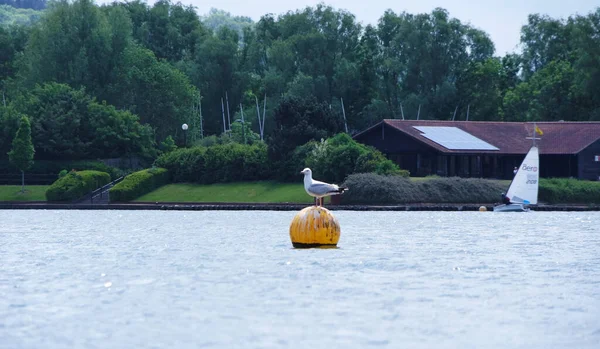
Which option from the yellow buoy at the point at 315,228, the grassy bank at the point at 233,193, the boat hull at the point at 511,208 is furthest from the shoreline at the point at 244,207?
the yellow buoy at the point at 315,228

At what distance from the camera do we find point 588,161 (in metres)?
87.8

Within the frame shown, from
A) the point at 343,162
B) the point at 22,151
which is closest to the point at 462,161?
the point at 343,162

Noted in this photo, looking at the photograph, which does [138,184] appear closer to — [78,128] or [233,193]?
[233,193]

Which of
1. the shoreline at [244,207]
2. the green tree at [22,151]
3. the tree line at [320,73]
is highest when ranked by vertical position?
the tree line at [320,73]

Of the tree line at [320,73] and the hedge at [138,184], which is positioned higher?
the tree line at [320,73]

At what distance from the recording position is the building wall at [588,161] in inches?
3450

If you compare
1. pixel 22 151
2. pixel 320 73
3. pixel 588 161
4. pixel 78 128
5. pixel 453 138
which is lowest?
pixel 588 161

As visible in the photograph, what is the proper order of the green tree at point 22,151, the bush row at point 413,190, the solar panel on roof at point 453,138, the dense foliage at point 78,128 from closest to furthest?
the bush row at point 413,190, the solar panel on roof at point 453,138, the green tree at point 22,151, the dense foliage at point 78,128

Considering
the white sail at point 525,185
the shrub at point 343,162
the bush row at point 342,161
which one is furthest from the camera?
the shrub at point 343,162

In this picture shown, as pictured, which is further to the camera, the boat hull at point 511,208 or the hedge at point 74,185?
the hedge at point 74,185

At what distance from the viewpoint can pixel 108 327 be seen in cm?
1992

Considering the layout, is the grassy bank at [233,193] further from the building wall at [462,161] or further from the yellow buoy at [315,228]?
the yellow buoy at [315,228]

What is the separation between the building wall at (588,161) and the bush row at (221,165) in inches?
902

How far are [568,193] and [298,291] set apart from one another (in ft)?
184
